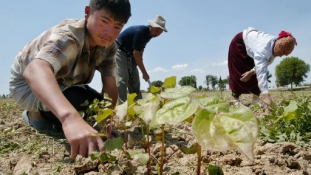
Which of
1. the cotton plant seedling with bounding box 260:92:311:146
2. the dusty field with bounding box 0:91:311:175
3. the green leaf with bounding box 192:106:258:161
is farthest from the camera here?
the cotton plant seedling with bounding box 260:92:311:146

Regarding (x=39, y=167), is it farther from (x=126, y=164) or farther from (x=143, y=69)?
(x=143, y=69)

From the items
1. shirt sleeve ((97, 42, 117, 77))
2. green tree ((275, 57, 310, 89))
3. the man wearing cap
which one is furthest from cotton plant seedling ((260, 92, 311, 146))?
green tree ((275, 57, 310, 89))

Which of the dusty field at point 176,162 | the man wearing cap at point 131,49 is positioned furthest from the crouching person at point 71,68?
the man wearing cap at point 131,49

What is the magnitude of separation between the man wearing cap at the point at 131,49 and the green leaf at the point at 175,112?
3591mm

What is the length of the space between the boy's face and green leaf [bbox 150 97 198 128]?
4.83ft

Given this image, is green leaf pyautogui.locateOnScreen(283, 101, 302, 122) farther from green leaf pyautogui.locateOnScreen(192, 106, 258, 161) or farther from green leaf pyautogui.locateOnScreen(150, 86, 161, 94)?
green leaf pyautogui.locateOnScreen(192, 106, 258, 161)

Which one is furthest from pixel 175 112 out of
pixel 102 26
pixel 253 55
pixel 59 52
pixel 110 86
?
pixel 253 55

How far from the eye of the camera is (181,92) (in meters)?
0.85

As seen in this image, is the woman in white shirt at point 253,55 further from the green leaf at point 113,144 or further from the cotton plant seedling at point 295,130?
the green leaf at point 113,144

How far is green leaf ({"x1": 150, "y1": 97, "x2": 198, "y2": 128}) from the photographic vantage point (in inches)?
25.0

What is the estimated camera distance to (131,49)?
4613mm

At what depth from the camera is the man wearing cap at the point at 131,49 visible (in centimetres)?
439

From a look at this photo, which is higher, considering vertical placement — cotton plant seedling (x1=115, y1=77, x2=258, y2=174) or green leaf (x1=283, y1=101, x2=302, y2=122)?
cotton plant seedling (x1=115, y1=77, x2=258, y2=174)

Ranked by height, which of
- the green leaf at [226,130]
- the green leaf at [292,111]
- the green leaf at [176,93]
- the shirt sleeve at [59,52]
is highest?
the shirt sleeve at [59,52]
